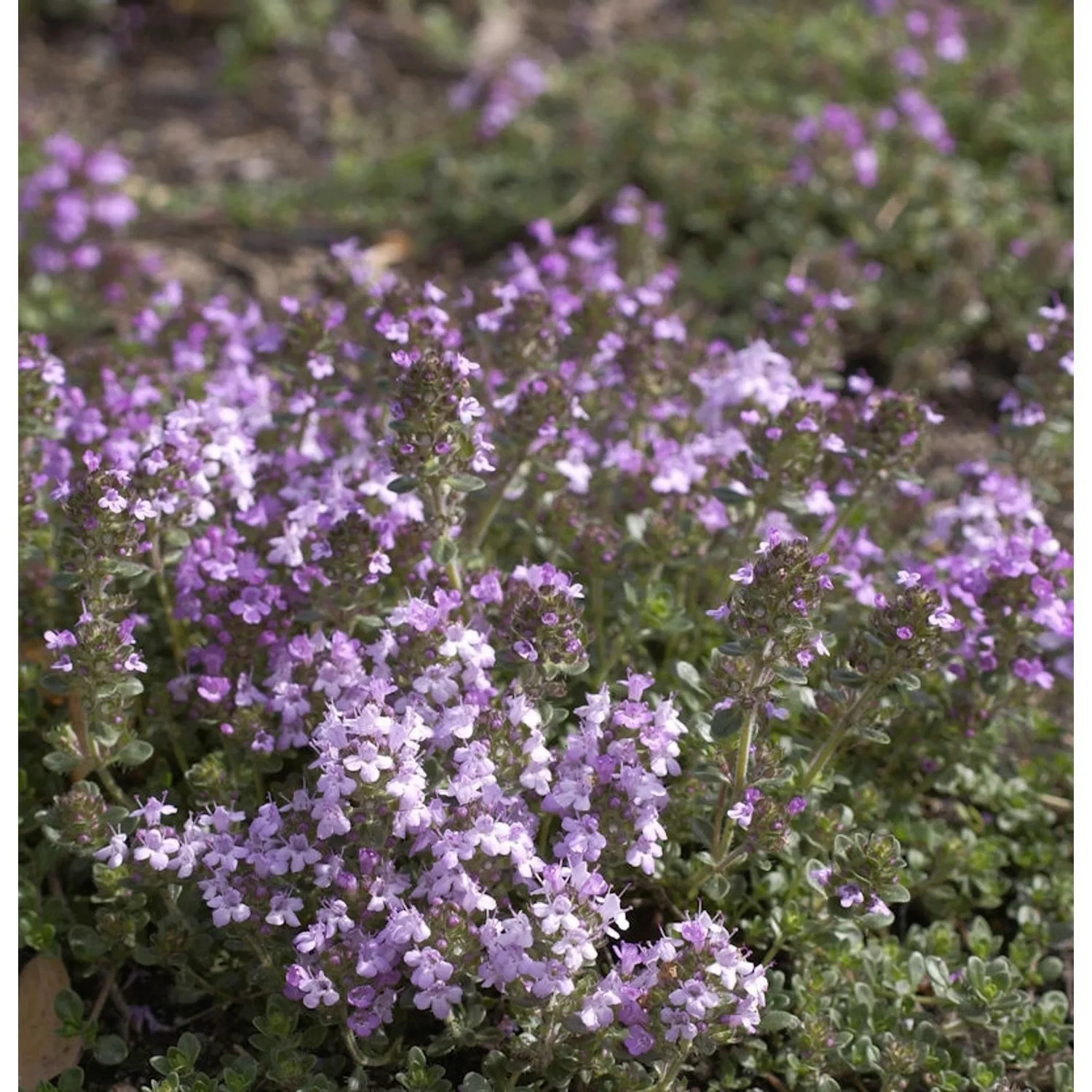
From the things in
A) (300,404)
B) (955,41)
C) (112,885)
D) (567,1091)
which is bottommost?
(567,1091)

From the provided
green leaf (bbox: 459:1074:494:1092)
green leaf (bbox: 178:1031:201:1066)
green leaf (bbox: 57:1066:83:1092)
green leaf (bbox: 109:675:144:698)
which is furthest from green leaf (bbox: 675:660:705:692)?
green leaf (bbox: 57:1066:83:1092)

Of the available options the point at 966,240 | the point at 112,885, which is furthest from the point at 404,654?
the point at 966,240

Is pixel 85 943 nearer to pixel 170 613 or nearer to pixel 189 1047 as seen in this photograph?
pixel 189 1047

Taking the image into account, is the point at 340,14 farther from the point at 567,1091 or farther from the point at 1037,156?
the point at 567,1091

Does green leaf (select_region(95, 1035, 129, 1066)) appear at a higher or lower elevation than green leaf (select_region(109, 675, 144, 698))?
lower

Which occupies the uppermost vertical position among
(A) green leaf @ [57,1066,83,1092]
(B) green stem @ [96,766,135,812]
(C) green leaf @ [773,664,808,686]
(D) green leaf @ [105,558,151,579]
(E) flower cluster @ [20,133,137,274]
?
(E) flower cluster @ [20,133,137,274]

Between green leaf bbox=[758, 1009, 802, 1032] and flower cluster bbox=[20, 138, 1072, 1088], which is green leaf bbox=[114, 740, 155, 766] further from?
green leaf bbox=[758, 1009, 802, 1032]

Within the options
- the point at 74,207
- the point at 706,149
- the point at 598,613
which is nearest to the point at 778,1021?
the point at 598,613
